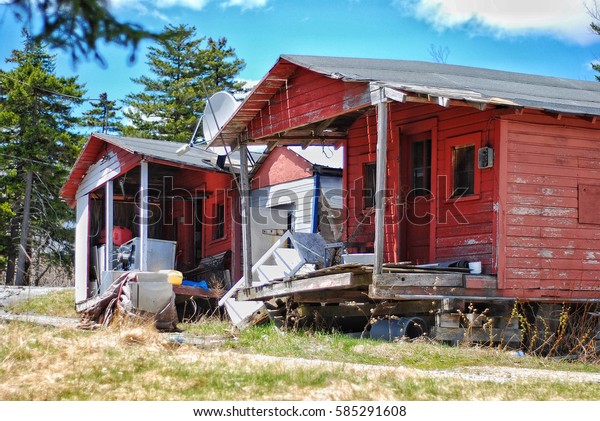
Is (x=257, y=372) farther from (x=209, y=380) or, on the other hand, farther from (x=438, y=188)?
(x=438, y=188)

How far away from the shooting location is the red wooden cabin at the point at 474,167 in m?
13.2

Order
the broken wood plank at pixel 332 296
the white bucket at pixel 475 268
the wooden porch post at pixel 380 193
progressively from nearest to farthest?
1. the wooden porch post at pixel 380 193
2. the white bucket at pixel 475 268
3. the broken wood plank at pixel 332 296

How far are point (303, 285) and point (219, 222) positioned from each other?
920cm

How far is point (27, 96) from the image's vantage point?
27578 mm

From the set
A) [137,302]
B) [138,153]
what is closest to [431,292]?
[137,302]

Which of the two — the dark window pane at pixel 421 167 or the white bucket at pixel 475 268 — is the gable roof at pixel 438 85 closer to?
the dark window pane at pixel 421 167

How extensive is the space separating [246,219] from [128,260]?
5164 mm

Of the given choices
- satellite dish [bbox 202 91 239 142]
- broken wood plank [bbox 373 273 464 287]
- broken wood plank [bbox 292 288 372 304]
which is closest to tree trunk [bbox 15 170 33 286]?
satellite dish [bbox 202 91 239 142]

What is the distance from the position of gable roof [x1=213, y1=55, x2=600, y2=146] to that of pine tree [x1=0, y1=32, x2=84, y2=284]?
38.5ft

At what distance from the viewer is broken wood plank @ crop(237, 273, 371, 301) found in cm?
1314

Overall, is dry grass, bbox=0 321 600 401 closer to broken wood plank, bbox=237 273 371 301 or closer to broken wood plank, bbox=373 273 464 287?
broken wood plank, bbox=373 273 464 287

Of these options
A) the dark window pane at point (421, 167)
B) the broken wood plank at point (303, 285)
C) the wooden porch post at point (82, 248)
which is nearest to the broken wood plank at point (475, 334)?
the broken wood plank at point (303, 285)

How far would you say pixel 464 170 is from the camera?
583 inches

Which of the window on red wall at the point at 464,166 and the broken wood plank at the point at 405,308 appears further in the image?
the window on red wall at the point at 464,166
